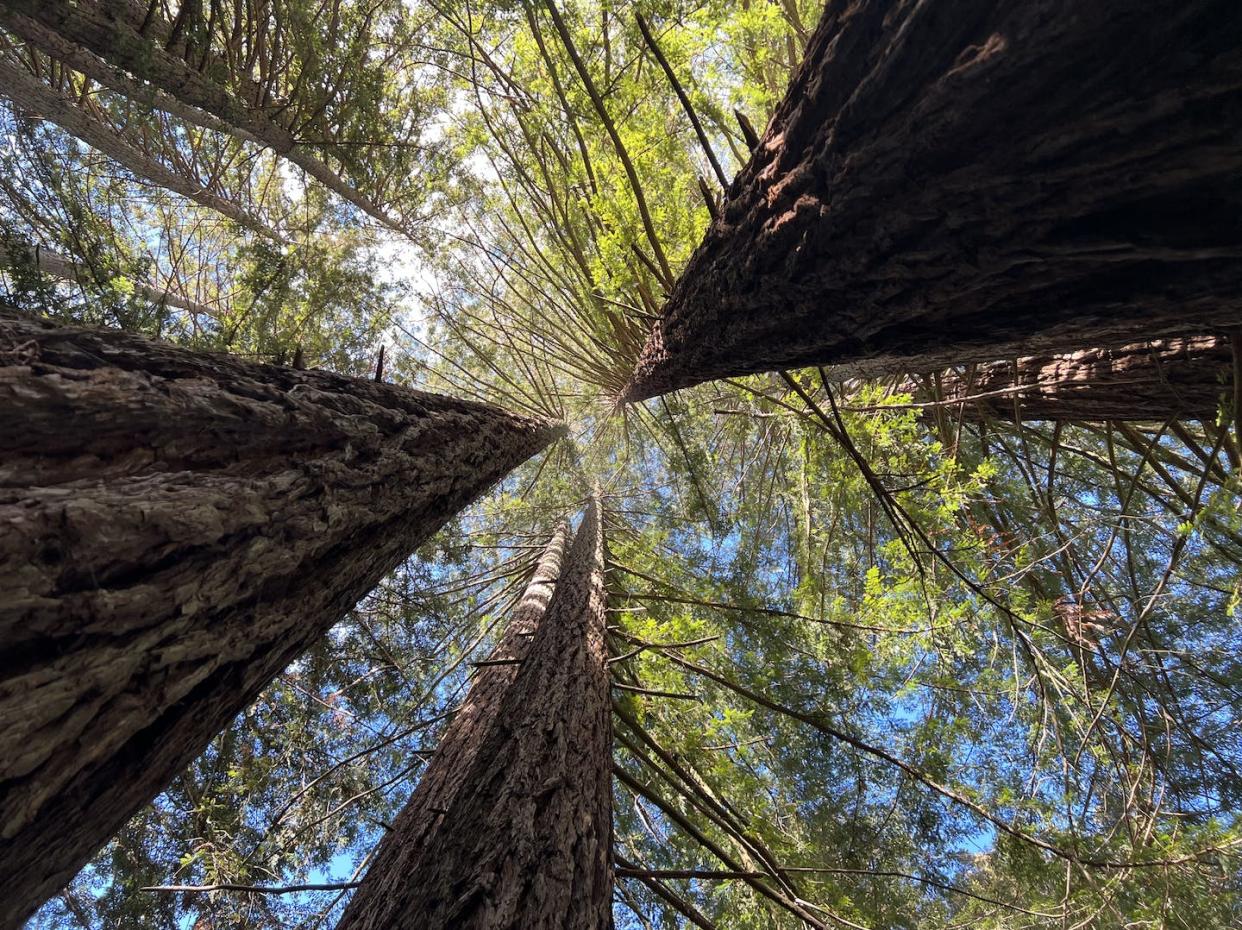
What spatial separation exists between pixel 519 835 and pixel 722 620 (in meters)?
3.62

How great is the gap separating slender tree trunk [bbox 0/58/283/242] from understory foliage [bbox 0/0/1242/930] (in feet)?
0.52

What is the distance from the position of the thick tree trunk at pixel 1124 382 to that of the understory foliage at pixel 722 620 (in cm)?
19

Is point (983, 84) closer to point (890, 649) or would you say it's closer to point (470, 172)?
point (890, 649)

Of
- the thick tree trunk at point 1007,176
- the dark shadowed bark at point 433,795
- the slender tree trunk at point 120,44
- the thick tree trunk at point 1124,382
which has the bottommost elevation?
the dark shadowed bark at point 433,795

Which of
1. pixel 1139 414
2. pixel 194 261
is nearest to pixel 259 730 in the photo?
pixel 1139 414

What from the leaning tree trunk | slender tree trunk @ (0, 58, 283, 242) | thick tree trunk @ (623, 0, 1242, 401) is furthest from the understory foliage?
the leaning tree trunk

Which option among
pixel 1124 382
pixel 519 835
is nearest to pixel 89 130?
pixel 519 835

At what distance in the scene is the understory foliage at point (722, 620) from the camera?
296cm

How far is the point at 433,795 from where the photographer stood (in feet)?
6.19

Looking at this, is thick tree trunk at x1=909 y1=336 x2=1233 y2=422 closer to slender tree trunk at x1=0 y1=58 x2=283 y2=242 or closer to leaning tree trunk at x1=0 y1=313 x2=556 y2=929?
leaning tree trunk at x1=0 y1=313 x2=556 y2=929

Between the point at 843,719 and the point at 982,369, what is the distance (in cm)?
281

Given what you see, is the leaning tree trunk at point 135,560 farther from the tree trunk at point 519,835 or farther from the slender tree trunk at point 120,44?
the slender tree trunk at point 120,44

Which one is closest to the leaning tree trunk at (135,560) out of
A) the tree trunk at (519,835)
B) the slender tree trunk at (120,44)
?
the tree trunk at (519,835)

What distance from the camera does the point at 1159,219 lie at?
2.99ft
